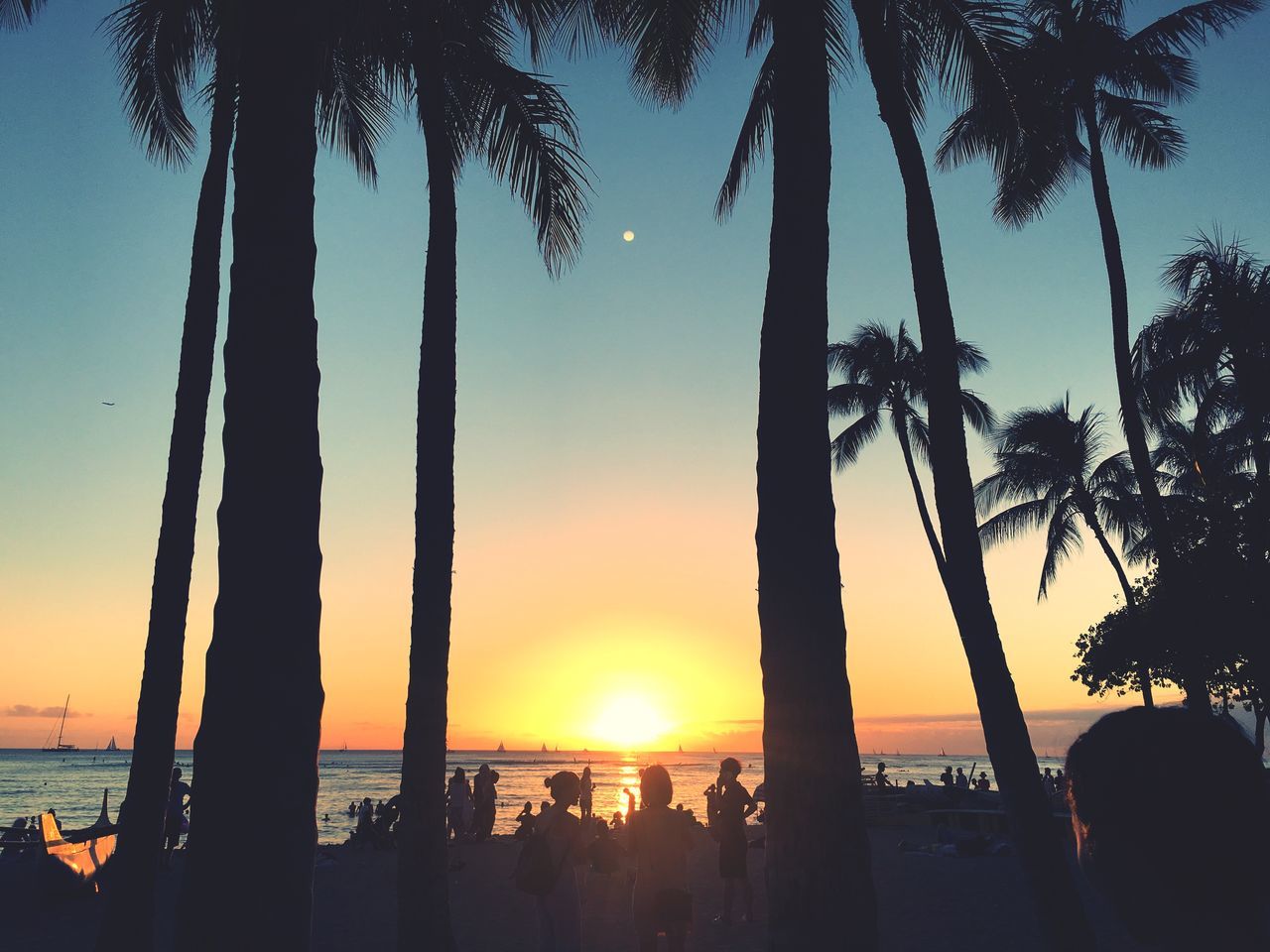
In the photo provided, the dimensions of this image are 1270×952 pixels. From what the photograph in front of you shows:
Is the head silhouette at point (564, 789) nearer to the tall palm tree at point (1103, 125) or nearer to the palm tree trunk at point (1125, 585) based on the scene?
the tall palm tree at point (1103, 125)

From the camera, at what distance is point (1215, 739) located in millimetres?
1343

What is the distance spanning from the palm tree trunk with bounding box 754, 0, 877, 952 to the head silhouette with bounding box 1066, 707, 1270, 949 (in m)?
3.31

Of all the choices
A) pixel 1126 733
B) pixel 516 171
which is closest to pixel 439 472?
pixel 516 171

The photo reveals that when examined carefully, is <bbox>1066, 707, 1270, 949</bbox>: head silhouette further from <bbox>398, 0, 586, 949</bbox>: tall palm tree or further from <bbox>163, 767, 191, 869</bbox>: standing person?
<bbox>163, 767, 191, 869</bbox>: standing person

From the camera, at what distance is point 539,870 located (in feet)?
21.3

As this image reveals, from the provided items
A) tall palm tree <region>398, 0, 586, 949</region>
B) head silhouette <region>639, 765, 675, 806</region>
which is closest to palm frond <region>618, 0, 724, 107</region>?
tall palm tree <region>398, 0, 586, 949</region>

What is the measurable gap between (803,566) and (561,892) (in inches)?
140

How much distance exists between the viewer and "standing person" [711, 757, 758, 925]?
10625 millimetres

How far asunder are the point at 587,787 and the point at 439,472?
18948mm

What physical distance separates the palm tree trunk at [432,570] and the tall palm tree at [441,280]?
0.04 ft

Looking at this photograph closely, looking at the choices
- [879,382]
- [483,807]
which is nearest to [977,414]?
[879,382]

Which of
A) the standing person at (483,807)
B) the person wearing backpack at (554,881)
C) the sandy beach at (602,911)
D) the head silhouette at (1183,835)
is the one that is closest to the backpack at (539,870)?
the person wearing backpack at (554,881)

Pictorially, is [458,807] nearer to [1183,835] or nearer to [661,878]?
[661,878]

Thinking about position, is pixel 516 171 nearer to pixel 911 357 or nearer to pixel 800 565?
pixel 800 565
